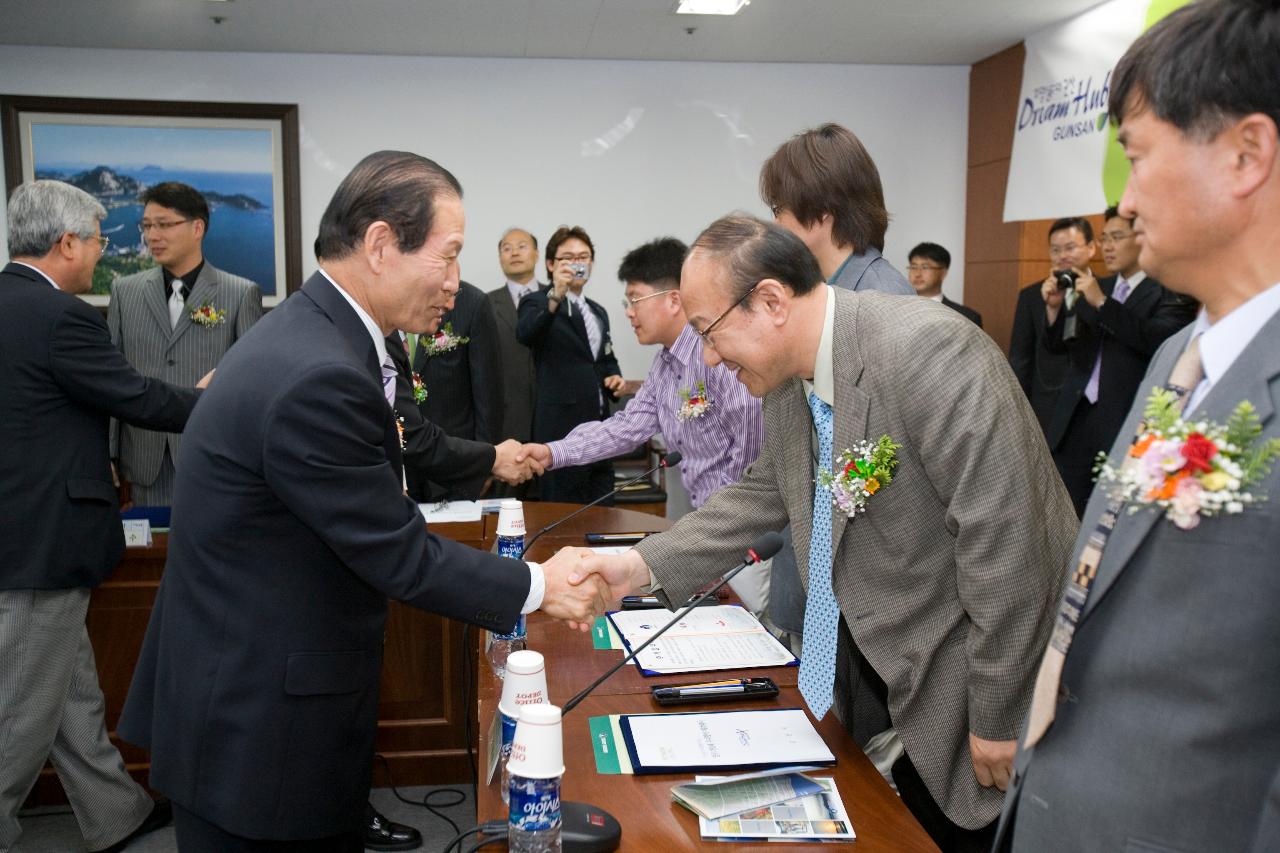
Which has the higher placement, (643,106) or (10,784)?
(643,106)

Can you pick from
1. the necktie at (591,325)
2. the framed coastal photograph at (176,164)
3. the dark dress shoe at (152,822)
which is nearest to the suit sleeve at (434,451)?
the dark dress shoe at (152,822)

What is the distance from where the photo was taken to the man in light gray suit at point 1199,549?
0.90 meters

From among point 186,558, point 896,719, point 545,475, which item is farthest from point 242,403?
point 545,475

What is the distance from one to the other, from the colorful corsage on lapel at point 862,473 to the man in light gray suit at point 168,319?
2.87m

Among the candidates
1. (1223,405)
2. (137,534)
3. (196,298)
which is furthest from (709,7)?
(1223,405)

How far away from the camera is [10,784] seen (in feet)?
8.86

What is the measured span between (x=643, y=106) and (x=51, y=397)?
494 cm

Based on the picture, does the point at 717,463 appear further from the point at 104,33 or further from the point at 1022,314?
the point at 104,33

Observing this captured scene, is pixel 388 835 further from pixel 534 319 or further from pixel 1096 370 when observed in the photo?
pixel 1096 370

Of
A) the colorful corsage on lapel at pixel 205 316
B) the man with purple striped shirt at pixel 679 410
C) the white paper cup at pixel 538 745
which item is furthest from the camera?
the colorful corsage on lapel at pixel 205 316

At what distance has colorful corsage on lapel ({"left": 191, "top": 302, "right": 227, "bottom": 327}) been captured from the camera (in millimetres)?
3686

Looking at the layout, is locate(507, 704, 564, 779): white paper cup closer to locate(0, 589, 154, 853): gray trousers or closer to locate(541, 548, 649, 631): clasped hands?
locate(541, 548, 649, 631): clasped hands

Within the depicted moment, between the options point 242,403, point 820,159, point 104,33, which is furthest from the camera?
point 104,33

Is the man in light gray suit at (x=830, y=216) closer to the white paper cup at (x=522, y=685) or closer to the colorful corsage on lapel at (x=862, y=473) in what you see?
the colorful corsage on lapel at (x=862, y=473)
